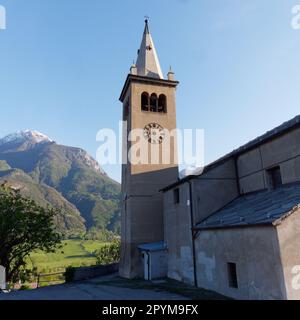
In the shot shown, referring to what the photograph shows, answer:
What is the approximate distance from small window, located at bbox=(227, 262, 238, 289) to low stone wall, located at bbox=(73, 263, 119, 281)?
1689cm

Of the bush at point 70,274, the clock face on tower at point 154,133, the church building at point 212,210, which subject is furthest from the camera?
the clock face on tower at point 154,133

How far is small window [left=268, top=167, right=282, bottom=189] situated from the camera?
48.7 ft

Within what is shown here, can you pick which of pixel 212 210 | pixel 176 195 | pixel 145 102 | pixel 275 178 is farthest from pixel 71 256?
pixel 275 178

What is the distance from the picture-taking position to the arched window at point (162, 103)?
26.7 m

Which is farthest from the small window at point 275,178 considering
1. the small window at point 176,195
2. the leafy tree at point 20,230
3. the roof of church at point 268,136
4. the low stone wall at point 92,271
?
the leafy tree at point 20,230

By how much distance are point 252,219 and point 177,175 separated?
1363 cm

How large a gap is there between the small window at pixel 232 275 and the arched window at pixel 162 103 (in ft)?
56.4

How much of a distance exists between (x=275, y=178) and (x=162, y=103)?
588 inches

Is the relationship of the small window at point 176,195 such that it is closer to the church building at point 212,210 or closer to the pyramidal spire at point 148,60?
the church building at point 212,210

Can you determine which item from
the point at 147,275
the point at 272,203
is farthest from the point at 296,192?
the point at 147,275

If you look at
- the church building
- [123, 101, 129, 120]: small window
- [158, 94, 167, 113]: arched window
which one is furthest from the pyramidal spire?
[123, 101, 129, 120]: small window

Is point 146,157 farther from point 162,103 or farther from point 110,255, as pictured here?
point 110,255

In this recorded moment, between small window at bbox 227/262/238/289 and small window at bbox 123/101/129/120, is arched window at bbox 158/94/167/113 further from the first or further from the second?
small window at bbox 227/262/238/289

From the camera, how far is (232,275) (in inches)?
493
